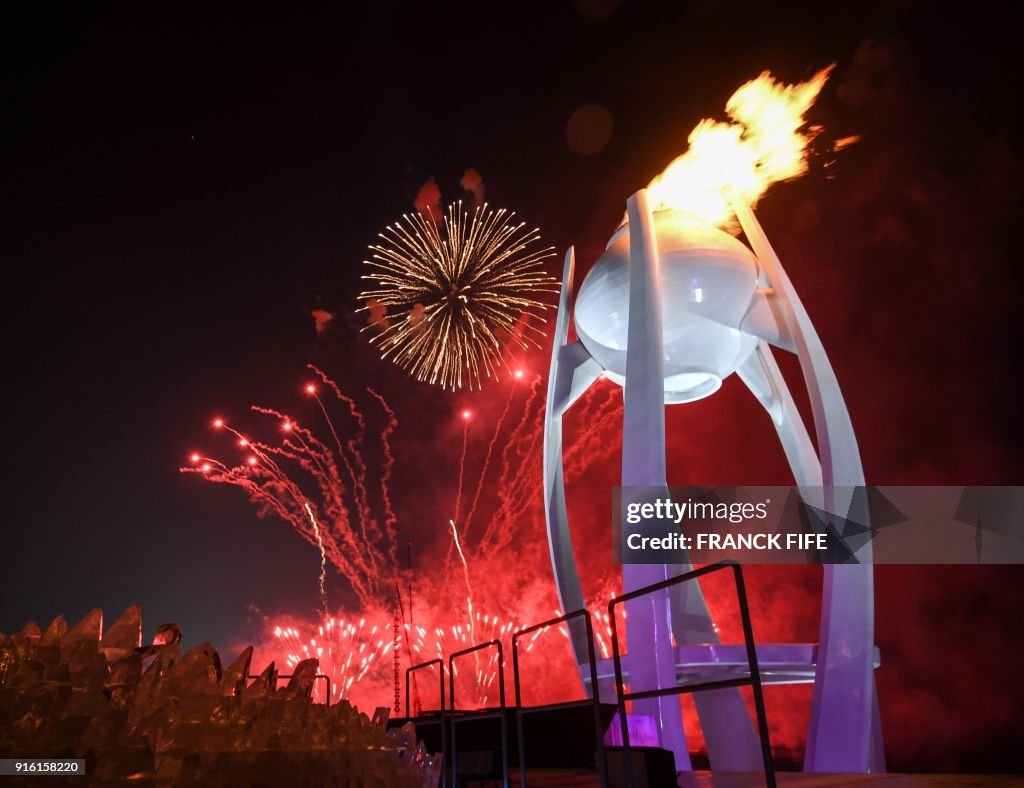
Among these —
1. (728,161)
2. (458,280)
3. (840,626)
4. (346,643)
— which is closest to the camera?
(840,626)

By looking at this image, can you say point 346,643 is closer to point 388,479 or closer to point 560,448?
point 388,479

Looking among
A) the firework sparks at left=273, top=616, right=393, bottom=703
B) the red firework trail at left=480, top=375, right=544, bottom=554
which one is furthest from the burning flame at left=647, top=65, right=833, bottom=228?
the firework sparks at left=273, top=616, right=393, bottom=703

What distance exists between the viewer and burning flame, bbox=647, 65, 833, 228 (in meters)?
13.2

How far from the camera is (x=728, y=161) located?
1345cm

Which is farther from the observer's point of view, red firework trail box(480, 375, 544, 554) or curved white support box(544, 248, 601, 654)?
red firework trail box(480, 375, 544, 554)

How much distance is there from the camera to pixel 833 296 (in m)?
21.6

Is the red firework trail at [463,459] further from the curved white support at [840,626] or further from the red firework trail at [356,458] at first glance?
the curved white support at [840,626]

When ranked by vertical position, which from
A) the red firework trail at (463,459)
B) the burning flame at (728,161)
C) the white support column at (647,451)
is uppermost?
the burning flame at (728,161)

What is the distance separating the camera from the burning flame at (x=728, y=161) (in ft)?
43.5

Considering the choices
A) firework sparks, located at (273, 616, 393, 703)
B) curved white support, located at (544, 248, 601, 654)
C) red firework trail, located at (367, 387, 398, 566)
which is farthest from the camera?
red firework trail, located at (367, 387, 398, 566)

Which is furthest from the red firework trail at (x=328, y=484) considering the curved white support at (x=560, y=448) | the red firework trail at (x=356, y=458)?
the curved white support at (x=560, y=448)

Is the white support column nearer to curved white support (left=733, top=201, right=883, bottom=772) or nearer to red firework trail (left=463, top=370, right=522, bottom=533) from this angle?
curved white support (left=733, top=201, right=883, bottom=772)

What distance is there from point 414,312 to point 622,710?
43.5 feet

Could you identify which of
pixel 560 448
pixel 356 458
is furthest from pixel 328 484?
pixel 560 448
